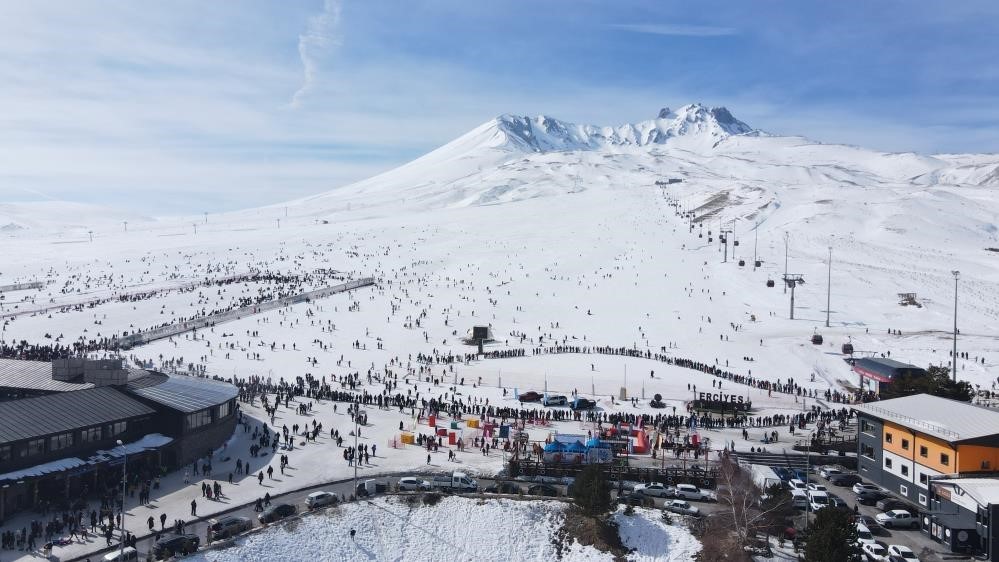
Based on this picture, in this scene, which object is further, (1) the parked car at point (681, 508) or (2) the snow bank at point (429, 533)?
(1) the parked car at point (681, 508)

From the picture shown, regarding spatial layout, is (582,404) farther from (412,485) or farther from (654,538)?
(654,538)

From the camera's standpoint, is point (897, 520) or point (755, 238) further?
point (755, 238)

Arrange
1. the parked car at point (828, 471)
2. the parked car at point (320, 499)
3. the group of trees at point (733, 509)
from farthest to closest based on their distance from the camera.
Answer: the parked car at point (828, 471) → the parked car at point (320, 499) → the group of trees at point (733, 509)

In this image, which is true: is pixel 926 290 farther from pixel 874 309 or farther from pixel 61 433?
pixel 61 433

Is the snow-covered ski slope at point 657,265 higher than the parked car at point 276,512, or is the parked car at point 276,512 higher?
the snow-covered ski slope at point 657,265

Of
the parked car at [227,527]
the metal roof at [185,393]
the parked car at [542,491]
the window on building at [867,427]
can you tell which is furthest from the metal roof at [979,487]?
the metal roof at [185,393]

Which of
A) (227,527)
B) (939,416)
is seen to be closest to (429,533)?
(227,527)

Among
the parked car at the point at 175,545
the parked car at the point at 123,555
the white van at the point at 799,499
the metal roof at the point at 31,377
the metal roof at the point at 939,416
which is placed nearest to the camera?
the parked car at the point at 123,555

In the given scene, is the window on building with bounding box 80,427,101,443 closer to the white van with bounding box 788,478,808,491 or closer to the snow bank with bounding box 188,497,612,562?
the snow bank with bounding box 188,497,612,562

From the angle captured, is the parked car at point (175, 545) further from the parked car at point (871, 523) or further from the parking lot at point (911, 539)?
the parked car at point (871, 523)
